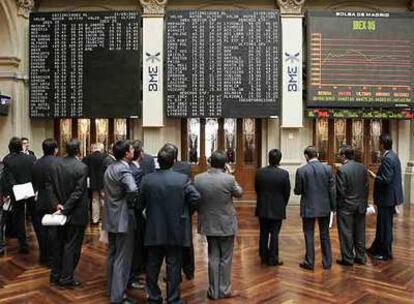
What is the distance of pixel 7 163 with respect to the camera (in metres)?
5.52

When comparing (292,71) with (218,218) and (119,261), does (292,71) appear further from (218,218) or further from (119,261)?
(119,261)

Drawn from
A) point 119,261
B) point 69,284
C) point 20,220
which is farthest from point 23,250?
point 119,261

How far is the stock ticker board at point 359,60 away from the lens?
9625mm

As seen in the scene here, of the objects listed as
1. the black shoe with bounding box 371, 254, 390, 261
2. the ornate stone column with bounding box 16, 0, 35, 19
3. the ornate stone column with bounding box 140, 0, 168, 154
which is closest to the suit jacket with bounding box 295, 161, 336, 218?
the black shoe with bounding box 371, 254, 390, 261

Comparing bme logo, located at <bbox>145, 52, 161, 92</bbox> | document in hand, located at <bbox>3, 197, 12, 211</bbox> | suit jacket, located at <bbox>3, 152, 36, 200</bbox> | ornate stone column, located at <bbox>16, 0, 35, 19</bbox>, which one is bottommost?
document in hand, located at <bbox>3, 197, 12, 211</bbox>

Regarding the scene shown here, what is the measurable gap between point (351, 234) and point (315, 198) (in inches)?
28.8

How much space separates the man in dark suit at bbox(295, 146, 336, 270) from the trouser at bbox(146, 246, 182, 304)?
6.22ft

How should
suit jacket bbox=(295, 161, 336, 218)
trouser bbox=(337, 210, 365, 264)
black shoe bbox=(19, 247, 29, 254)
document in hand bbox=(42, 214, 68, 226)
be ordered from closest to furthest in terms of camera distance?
document in hand bbox=(42, 214, 68, 226) < suit jacket bbox=(295, 161, 336, 218) < trouser bbox=(337, 210, 365, 264) < black shoe bbox=(19, 247, 29, 254)

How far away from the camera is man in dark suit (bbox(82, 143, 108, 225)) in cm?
731

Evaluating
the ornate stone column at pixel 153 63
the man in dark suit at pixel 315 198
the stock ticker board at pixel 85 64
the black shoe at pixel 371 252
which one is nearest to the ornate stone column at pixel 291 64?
the ornate stone column at pixel 153 63

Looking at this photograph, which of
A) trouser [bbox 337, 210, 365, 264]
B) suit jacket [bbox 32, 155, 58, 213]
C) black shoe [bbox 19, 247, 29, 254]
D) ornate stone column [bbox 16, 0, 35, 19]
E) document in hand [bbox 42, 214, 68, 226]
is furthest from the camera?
ornate stone column [bbox 16, 0, 35, 19]

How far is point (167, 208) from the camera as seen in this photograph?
12.1ft

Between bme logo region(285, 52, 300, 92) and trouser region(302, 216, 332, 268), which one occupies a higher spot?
bme logo region(285, 52, 300, 92)

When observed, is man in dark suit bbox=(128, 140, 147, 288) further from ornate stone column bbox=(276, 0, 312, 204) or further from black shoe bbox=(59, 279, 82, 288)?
ornate stone column bbox=(276, 0, 312, 204)
